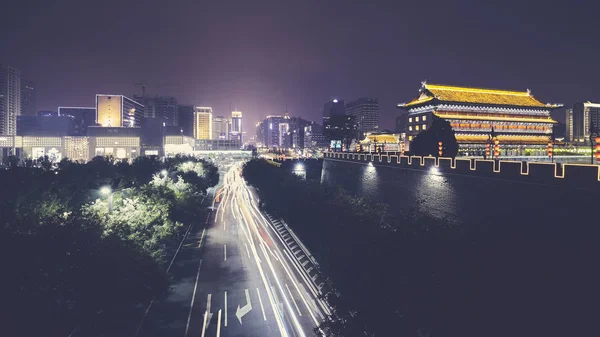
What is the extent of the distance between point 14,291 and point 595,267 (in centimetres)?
2387

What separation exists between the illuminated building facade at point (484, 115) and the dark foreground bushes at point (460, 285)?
172ft

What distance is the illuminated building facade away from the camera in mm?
70062

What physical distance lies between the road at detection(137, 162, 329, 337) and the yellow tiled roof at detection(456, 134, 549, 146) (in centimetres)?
4694

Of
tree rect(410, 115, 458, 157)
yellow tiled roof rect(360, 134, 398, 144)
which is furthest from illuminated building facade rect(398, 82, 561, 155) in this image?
tree rect(410, 115, 458, 157)

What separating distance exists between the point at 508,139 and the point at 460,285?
227ft

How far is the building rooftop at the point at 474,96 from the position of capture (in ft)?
235

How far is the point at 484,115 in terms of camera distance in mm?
72062

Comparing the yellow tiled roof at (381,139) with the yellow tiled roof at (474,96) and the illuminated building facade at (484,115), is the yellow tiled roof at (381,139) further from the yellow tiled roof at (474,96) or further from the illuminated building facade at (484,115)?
the yellow tiled roof at (474,96)

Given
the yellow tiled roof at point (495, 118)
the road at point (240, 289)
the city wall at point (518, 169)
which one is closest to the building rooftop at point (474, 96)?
the yellow tiled roof at point (495, 118)

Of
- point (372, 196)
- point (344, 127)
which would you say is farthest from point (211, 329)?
point (344, 127)

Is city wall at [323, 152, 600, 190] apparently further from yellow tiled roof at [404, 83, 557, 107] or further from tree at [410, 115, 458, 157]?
yellow tiled roof at [404, 83, 557, 107]

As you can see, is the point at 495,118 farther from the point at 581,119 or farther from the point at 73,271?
the point at 581,119

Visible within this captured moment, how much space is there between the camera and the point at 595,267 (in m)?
16.8

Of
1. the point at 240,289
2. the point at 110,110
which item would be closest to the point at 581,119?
the point at 240,289
